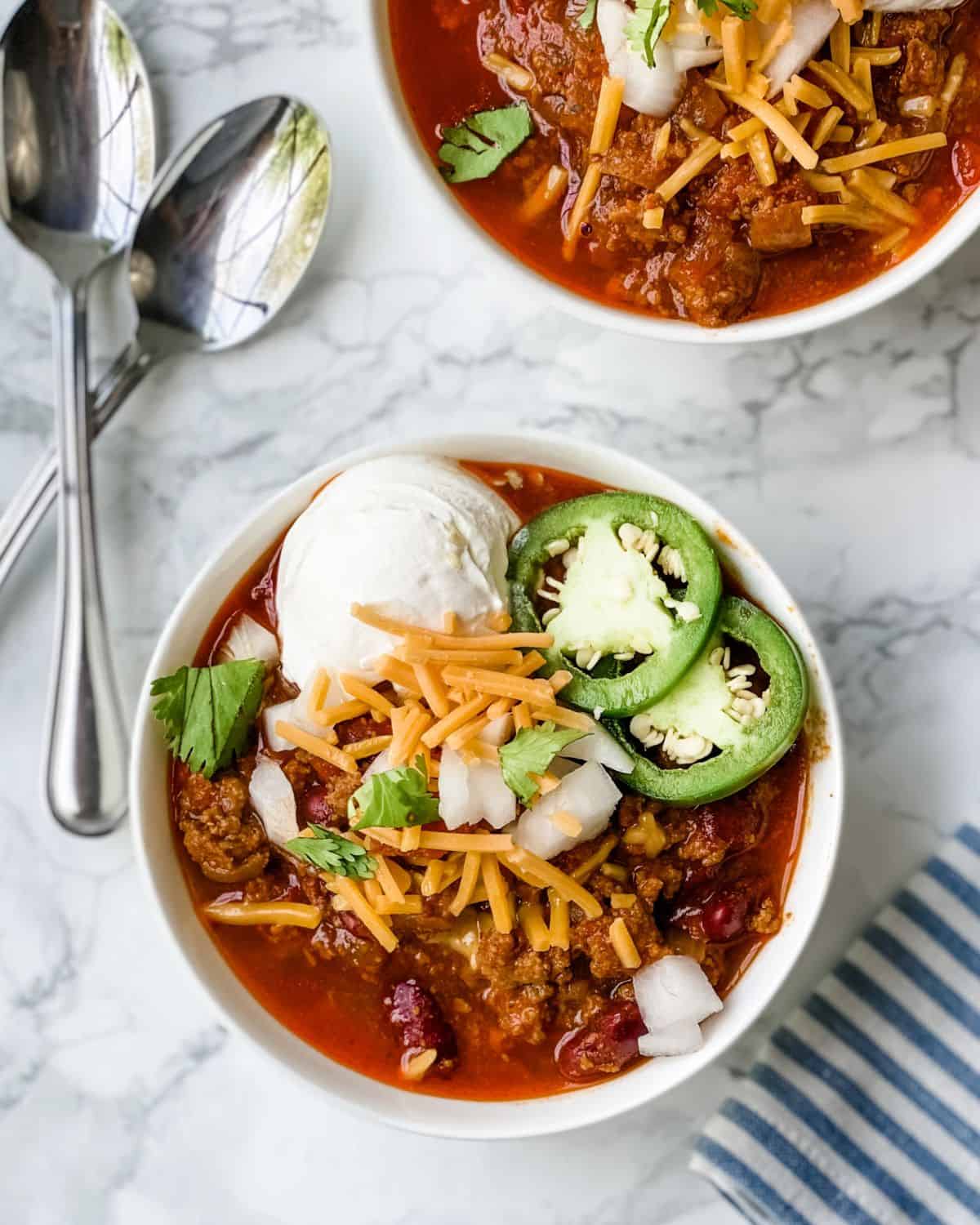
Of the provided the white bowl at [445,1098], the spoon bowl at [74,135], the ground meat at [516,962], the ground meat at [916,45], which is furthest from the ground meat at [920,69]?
the ground meat at [516,962]

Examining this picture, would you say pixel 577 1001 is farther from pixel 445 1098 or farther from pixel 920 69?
pixel 920 69

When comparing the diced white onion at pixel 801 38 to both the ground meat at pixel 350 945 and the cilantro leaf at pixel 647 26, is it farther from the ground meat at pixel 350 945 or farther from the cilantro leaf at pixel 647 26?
the ground meat at pixel 350 945

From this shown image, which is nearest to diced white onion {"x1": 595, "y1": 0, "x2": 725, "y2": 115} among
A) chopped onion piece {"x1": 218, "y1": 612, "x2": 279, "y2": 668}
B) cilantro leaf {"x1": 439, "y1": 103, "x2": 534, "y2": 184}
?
cilantro leaf {"x1": 439, "y1": 103, "x2": 534, "y2": 184}

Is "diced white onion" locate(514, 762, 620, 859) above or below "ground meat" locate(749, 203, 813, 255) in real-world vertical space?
below

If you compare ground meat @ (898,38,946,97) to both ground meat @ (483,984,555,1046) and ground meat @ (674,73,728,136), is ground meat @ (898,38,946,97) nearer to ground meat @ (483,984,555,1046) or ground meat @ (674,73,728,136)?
ground meat @ (674,73,728,136)

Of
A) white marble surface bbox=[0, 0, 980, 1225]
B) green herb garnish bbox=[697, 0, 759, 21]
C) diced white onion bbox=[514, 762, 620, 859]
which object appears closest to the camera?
green herb garnish bbox=[697, 0, 759, 21]

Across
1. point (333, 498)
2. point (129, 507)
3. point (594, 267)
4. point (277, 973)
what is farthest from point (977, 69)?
point (277, 973)
